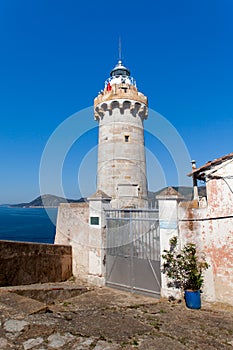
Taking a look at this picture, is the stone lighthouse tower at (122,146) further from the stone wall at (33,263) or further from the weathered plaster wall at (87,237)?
the stone wall at (33,263)

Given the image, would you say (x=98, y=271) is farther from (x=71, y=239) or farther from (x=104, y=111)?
(x=104, y=111)

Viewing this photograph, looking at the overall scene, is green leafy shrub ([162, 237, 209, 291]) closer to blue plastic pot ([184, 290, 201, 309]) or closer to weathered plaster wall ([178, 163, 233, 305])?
blue plastic pot ([184, 290, 201, 309])

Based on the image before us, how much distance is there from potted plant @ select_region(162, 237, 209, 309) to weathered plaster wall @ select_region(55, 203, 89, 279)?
3252 mm

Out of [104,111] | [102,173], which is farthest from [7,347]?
[104,111]

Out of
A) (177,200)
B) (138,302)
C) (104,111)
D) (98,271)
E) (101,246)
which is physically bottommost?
(138,302)

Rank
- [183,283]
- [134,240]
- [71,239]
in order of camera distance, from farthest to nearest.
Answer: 1. [71,239]
2. [134,240]
3. [183,283]

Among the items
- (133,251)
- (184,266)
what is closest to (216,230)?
(184,266)

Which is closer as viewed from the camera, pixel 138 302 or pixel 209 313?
pixel 209 313

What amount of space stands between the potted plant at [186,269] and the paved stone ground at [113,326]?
361mm

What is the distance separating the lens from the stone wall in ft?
21.4

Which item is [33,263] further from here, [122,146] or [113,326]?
[122,146]

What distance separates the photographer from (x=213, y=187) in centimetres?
627

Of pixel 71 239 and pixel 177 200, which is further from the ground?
pixel 177 200

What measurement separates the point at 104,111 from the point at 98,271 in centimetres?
1032
